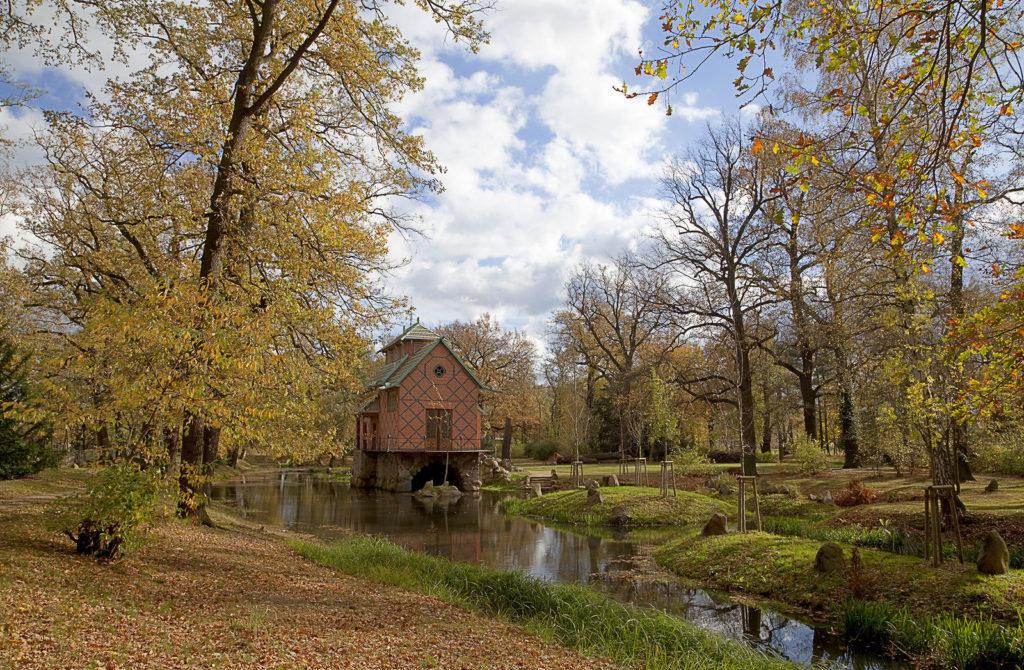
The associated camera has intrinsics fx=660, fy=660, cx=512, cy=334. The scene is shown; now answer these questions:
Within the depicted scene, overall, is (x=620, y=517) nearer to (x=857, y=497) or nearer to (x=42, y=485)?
(x=857, y=497)

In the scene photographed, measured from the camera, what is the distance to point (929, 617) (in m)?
8.42

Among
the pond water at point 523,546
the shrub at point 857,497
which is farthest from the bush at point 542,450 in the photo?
the shrub at point 857,497

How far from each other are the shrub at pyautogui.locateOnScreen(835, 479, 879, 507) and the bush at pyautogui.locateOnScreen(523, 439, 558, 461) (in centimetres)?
3195

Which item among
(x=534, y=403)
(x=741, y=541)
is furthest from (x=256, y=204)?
(x=534, y=403)

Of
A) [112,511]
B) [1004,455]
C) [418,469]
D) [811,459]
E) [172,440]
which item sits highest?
[172,440]

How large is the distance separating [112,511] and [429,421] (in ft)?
87.3

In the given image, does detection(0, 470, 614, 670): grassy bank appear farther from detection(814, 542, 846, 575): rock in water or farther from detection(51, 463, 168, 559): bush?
detection(814, 542, 846, 575): rock in water

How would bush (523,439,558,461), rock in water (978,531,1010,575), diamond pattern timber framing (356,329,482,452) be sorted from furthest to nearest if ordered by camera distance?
bush (523,439,558,461) → diamond pattern timber framing (356,329,482,452) → rock in water (978,531,1010,575)

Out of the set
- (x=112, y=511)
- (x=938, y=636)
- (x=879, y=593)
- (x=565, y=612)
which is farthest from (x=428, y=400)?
(x=938, y=636)

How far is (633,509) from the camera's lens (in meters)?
19.8

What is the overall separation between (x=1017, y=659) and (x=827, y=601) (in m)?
3.00

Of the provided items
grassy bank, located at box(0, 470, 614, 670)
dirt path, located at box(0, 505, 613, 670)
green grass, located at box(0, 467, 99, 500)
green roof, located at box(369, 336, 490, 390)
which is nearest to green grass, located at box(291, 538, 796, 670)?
grassy bank, located at box(0, 470, 614, 670)

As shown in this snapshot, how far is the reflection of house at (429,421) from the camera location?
110 feet

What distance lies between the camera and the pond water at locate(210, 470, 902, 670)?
9180 millimetres
